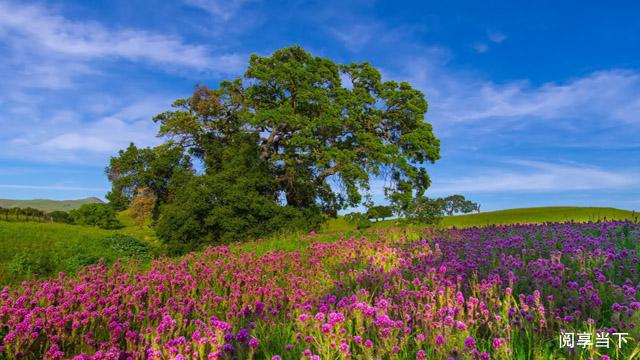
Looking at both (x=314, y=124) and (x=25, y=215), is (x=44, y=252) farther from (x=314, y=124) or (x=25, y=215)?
(x=25, y=215)

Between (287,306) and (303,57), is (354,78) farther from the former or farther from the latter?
(287,306)

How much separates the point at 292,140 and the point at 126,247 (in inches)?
399

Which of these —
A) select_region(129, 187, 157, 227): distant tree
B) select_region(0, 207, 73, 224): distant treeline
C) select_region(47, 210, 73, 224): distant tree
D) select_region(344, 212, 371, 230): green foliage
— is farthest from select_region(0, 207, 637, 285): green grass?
select_region(47, 210, 73, 224): distant tree

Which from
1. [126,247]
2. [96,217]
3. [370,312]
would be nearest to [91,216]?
[96,217]

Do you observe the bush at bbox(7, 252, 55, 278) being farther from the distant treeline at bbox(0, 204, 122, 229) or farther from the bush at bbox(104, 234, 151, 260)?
the distant treeline at bbox(0, 204, 122, 229)

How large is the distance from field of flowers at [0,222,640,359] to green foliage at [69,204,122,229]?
4944 centimetres

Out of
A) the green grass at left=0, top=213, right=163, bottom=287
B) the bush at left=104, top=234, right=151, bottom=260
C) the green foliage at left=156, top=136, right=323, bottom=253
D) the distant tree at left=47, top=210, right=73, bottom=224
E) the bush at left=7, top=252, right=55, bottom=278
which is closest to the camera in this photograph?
the bush at left=7, top=252, right=55, bottom=278

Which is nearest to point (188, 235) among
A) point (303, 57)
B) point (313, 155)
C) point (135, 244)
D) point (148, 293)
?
point (135, 244)

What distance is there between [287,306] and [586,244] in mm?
4971

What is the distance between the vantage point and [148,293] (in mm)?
6387

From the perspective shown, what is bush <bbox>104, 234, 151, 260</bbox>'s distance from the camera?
2038 cm

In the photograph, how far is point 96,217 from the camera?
52094 mm

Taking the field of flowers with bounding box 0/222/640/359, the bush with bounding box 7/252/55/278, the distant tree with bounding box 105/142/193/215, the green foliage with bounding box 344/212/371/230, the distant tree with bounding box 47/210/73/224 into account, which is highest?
the distant tree with bounding box 105/142/193/215

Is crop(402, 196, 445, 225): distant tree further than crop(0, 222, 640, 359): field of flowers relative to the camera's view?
Yes
